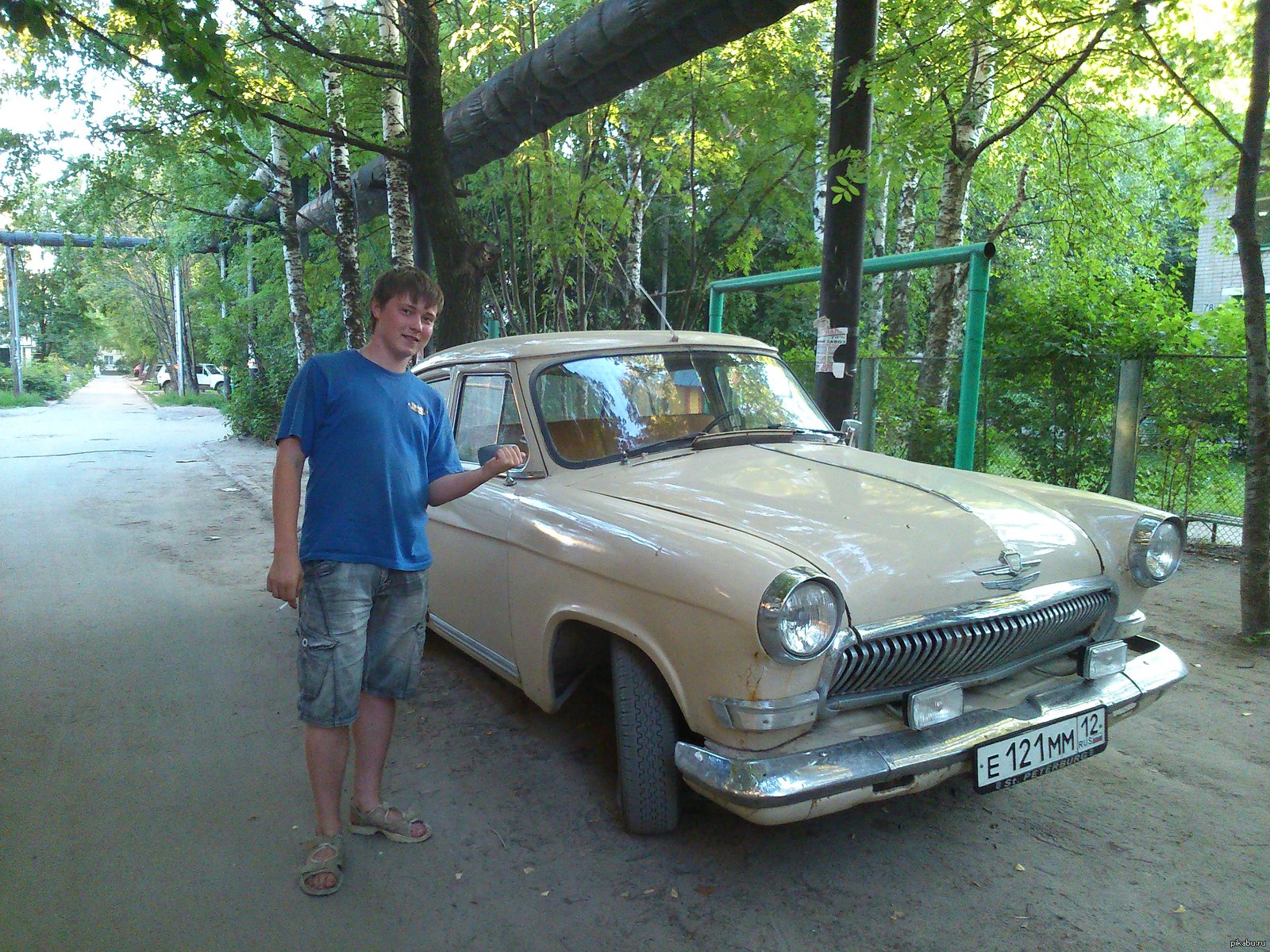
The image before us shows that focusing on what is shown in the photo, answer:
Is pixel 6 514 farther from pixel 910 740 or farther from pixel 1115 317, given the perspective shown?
pixel 1115 317

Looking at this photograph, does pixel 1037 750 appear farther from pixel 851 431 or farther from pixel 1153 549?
pixel 851 431

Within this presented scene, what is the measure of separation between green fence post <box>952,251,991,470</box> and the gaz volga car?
2.76m

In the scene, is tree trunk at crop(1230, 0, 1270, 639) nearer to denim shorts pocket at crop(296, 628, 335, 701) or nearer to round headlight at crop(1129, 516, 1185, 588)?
round headlight at crop(1129, 516, 1185, 588)

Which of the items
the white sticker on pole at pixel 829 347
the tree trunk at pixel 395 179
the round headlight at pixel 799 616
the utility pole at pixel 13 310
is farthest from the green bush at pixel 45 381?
the round headlight at pixel 799 616

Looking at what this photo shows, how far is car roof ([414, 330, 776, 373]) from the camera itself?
3801 millimetres

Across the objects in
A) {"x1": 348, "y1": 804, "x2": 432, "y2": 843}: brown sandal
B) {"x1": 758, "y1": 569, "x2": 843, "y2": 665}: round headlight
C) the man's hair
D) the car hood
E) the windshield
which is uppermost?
the man's hair

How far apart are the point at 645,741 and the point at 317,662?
3.51ft

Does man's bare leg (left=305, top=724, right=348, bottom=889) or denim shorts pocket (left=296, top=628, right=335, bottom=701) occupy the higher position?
denim shorts pocket (left=296, top=628, right=335, bottom=701)

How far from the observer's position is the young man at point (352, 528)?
8.91ft

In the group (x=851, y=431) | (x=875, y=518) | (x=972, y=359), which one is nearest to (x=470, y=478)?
(x=875, y=518)

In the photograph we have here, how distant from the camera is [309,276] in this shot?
625 inches

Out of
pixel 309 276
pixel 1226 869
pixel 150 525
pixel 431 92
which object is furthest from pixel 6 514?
pixel 1226 869

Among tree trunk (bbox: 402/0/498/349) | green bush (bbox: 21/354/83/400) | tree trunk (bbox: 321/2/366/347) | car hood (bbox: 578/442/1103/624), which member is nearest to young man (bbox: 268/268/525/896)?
car hood (bbox: 578/442/1103/624)

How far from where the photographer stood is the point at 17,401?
31859mm
